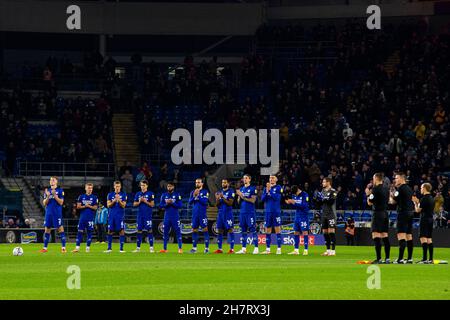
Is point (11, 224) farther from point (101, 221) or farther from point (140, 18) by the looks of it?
point (140, 18)

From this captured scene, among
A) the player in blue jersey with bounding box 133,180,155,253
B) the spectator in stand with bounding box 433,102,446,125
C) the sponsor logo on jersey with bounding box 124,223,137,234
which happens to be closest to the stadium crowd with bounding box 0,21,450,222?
the spectator in stand with bounding box 433,102,446,125

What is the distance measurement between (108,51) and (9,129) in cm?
1302

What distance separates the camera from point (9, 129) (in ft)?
194

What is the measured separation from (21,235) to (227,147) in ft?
44.7

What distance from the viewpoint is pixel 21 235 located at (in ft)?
168

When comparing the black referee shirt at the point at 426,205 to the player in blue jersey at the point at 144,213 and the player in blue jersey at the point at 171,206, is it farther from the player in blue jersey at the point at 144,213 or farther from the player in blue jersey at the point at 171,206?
the player in blue jersey at the point at 144,213

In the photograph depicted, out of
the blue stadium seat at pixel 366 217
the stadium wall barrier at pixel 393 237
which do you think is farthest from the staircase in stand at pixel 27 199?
the blue stadium seat at pixel 366 217

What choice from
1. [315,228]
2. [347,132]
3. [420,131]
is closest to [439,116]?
[420,131]

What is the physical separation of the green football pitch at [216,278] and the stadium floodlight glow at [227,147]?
24.1 m

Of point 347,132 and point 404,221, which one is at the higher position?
point 347,132

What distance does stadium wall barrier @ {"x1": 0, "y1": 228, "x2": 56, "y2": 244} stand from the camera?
51.2 metres
